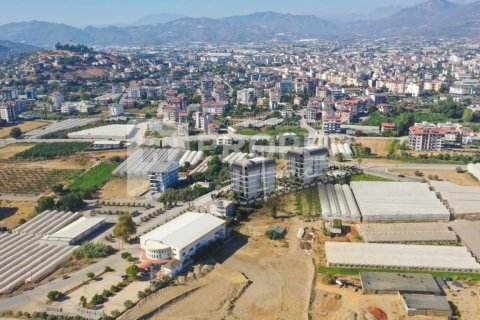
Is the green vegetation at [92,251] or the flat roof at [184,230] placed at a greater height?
the flat roof at [184,230]

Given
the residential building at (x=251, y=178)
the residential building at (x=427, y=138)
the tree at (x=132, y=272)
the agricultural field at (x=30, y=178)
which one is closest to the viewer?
the tree at (x=132, y=272)

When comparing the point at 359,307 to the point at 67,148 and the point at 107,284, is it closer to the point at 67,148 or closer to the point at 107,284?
the point at 107,284

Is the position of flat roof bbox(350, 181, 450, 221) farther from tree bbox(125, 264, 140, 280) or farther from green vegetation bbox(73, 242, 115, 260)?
green vegetation bbox(73, 242, 115, 260)

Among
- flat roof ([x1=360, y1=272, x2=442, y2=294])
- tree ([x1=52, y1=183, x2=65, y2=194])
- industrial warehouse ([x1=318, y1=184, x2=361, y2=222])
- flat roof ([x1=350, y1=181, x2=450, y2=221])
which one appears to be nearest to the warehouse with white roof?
industrial warehouse ([x1=318, y1=184, x2=361, y2=222])

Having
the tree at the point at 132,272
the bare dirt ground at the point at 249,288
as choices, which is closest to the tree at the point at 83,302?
the bare dirt ground at the point at 249,288

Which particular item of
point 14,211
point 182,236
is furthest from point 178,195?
point 14,211

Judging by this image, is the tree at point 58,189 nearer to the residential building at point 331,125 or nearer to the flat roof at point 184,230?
the flat roof at point 184,230

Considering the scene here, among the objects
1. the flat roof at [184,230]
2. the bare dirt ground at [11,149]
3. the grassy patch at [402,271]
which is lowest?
the grassy patch at [402,271]
